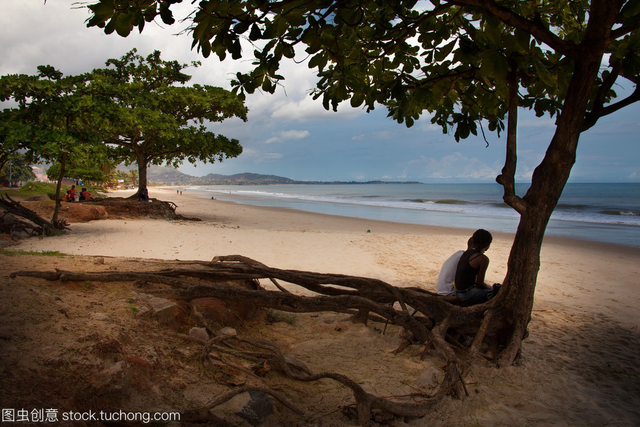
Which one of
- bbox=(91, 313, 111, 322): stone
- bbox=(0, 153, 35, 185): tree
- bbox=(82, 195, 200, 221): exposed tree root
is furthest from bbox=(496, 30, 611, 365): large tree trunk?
bbox=(0, 153, 35, 185): tree

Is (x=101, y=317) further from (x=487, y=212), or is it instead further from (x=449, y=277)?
(x=487, y=212)

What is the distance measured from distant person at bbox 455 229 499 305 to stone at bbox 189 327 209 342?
105 inches

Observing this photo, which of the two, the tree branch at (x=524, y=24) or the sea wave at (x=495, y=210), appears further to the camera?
the sea wave at (x=495, y=210)

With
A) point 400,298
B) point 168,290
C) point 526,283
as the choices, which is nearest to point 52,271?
point 168,290

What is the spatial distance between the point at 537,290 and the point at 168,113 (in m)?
15.9

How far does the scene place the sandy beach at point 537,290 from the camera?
9.52ft

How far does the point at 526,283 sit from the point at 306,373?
7.35 ft

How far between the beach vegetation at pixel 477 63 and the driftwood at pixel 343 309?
28mm

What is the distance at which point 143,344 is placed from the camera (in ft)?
8.36

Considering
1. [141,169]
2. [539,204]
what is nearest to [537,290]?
[539,204]

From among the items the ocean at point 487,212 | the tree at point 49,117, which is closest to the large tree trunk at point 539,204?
the tree at point 49,117

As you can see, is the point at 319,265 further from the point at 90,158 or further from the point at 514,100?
the point at 90,158

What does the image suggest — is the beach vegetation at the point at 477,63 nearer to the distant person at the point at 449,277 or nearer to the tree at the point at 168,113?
the distant person at the point at 449,277

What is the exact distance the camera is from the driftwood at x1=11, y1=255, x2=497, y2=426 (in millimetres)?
2717
